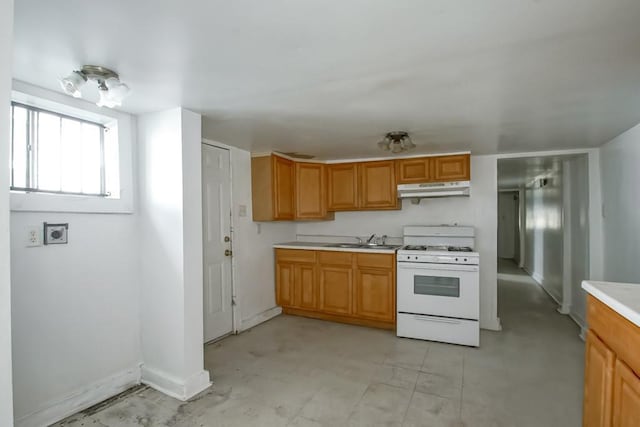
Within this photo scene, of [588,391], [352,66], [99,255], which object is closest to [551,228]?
[588,391]

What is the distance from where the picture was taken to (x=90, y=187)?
7.73 feet

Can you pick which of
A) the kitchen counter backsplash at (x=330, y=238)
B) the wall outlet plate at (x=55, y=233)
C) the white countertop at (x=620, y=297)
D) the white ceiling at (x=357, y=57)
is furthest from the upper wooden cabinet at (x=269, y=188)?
the white countertop at (x=620, y=297)

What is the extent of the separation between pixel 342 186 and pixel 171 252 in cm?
252

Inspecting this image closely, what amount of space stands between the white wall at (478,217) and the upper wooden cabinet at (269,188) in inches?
52.4

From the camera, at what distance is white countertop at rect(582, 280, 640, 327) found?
1116 mm

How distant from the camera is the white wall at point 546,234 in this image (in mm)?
4785

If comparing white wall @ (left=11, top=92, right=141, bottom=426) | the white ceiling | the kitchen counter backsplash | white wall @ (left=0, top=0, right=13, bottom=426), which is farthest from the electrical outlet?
the kitchen counter backsplash

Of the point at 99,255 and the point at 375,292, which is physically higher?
the point at 99,255

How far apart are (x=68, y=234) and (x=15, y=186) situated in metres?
0.40

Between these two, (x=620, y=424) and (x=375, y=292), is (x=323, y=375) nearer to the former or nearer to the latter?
(x=375, y=292)

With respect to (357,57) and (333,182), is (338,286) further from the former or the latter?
(357,57)

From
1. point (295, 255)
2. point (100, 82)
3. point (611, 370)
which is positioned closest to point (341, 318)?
point (295, 255)

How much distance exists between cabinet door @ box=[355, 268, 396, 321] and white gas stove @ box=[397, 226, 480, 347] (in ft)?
0.46

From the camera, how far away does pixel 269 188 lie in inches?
150
